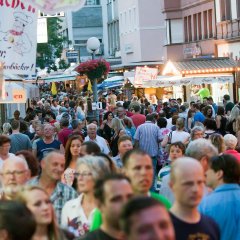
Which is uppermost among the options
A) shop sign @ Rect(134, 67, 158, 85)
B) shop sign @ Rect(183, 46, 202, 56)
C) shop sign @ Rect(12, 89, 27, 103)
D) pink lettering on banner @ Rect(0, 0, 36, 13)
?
shop sign @ Rect(183, 46, 202, 56)

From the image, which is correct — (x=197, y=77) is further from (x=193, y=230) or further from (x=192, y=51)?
(x=193, y=230)

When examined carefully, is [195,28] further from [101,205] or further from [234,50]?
[101,205]

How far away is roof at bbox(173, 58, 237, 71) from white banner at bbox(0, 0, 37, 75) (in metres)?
28.1

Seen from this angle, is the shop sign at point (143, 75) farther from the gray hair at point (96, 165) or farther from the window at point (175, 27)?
the gray hair at point (96, 165)

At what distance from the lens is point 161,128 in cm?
2056

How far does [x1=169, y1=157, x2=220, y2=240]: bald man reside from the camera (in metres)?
7.11

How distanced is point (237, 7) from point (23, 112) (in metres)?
15.0

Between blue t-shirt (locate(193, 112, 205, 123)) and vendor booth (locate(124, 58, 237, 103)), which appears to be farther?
vendor booth (locate(124, 58, 237, 103))

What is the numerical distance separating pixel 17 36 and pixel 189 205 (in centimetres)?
861

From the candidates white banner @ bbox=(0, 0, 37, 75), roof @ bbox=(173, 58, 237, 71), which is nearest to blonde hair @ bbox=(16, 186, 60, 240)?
white banner @ bbox=(0, 0, 37, 75)

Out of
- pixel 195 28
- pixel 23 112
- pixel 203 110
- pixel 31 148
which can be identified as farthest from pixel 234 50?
pixel 31 148

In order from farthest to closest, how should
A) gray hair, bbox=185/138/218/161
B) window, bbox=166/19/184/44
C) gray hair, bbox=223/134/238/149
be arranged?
window, bbox=166/19/184/44 < gray hair, bbox=223/134/238/149 < gray hair, bbox=185/138/218/161

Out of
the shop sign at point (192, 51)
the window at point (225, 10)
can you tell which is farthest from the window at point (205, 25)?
the window at point (225, 10)

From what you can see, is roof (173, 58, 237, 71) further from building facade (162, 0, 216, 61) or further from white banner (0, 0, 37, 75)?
white banner (0, 0, 37, 75)
